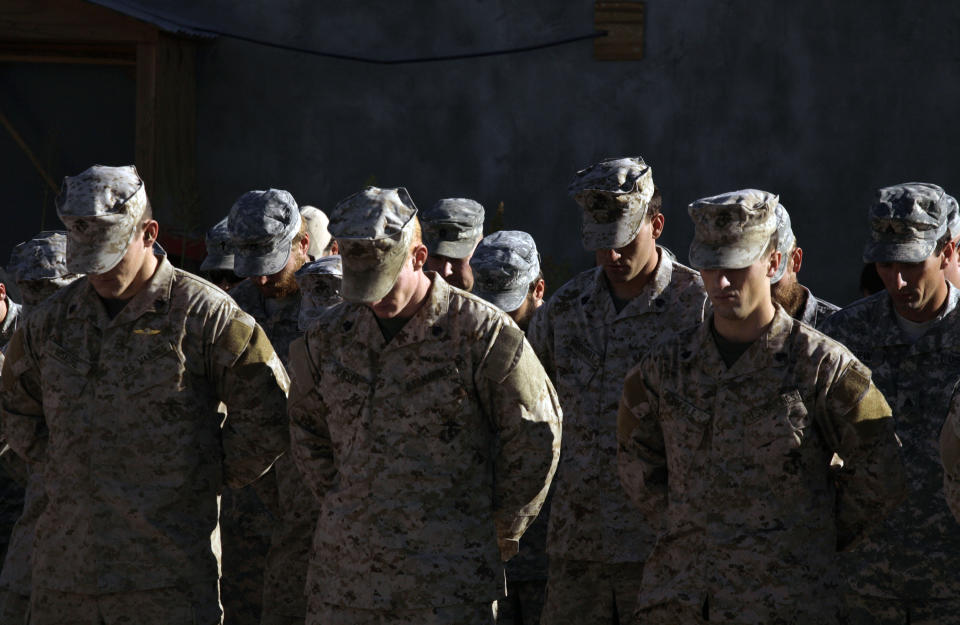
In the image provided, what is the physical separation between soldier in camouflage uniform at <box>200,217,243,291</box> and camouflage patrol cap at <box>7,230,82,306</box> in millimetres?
1039

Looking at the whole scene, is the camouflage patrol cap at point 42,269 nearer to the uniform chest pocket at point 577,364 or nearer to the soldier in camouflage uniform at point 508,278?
the soldier in camouflage uniform at point 508,278

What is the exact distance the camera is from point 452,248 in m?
6.92

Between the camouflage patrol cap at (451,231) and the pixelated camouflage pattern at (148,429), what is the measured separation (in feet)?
6.52

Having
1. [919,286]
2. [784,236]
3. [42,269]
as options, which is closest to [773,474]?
[919,286]

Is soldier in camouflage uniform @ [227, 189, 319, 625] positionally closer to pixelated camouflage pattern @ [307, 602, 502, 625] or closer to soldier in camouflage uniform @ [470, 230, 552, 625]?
soldier in camouflage uniform @ [470, 230, 552, 625]

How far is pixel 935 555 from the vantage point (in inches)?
197

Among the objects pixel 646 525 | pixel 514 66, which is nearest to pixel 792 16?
pixel 514 66

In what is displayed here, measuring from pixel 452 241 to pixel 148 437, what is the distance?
2410 mm

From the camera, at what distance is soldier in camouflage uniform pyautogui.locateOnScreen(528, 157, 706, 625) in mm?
5355

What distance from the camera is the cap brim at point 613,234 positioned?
540 centimetres

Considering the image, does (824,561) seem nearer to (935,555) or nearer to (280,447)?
(935,555)

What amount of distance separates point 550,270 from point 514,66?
184 cm

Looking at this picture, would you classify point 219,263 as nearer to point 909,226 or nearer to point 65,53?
point 909,226

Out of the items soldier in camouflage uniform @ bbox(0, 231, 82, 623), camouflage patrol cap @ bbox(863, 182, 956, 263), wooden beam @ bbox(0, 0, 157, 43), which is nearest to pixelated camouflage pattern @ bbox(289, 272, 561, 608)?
soldier in camouflage uniform @ bbox(0, 231, 82, 623)
